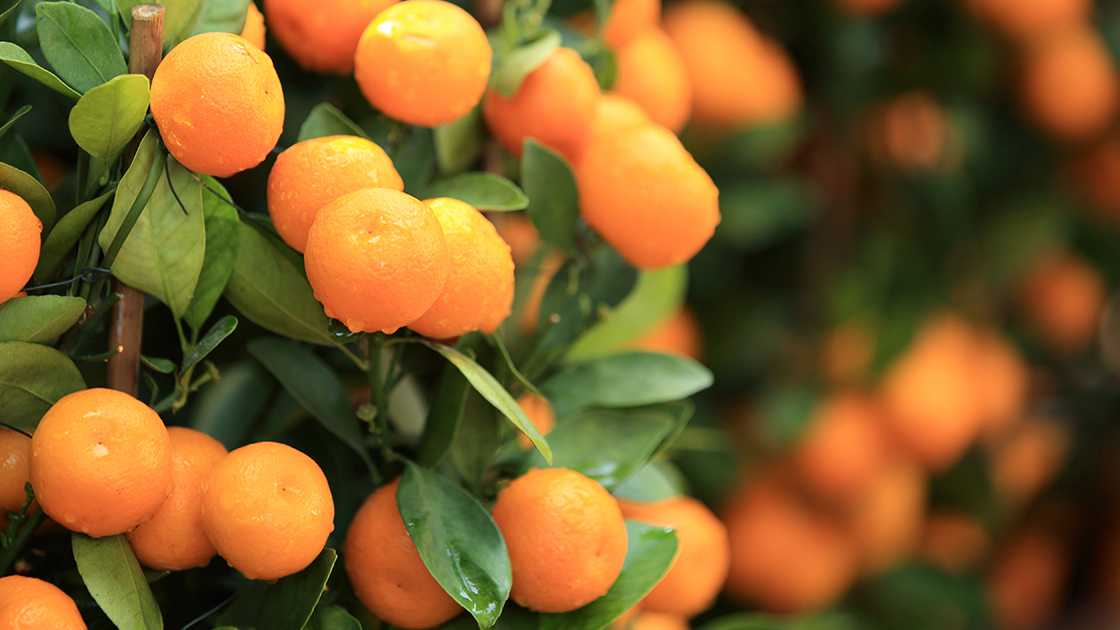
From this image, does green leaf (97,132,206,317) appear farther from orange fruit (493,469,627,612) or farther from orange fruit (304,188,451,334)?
orange fruit (493,469,627,612)

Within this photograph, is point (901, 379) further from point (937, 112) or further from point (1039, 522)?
point (1039, 522)

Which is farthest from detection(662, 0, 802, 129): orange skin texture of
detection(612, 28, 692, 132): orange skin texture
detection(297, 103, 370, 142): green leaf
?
detection(297, 103, 370, 142): green leaf

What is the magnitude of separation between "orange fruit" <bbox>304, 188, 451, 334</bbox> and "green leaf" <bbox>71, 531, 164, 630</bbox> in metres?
0.13

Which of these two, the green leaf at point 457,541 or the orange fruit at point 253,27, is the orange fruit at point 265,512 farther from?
the orange fruit at point 253,27

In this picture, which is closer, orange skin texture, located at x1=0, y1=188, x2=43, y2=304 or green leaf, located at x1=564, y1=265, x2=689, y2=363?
orange skin texture, located at x1=0, y1=188, x2=43, y2=304

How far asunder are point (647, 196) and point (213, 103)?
206 millimetres

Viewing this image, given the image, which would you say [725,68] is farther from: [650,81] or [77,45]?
[77,45]

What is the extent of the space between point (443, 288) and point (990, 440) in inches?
37.9

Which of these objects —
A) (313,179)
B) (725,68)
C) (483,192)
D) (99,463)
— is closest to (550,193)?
(483,192)

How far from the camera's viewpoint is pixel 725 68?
0.90 m

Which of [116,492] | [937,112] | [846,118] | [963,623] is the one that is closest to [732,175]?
[846,118]

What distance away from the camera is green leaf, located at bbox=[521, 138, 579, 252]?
1.40 ft

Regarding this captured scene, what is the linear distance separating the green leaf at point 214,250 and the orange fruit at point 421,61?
0.09 metres

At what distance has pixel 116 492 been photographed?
0.30 m
